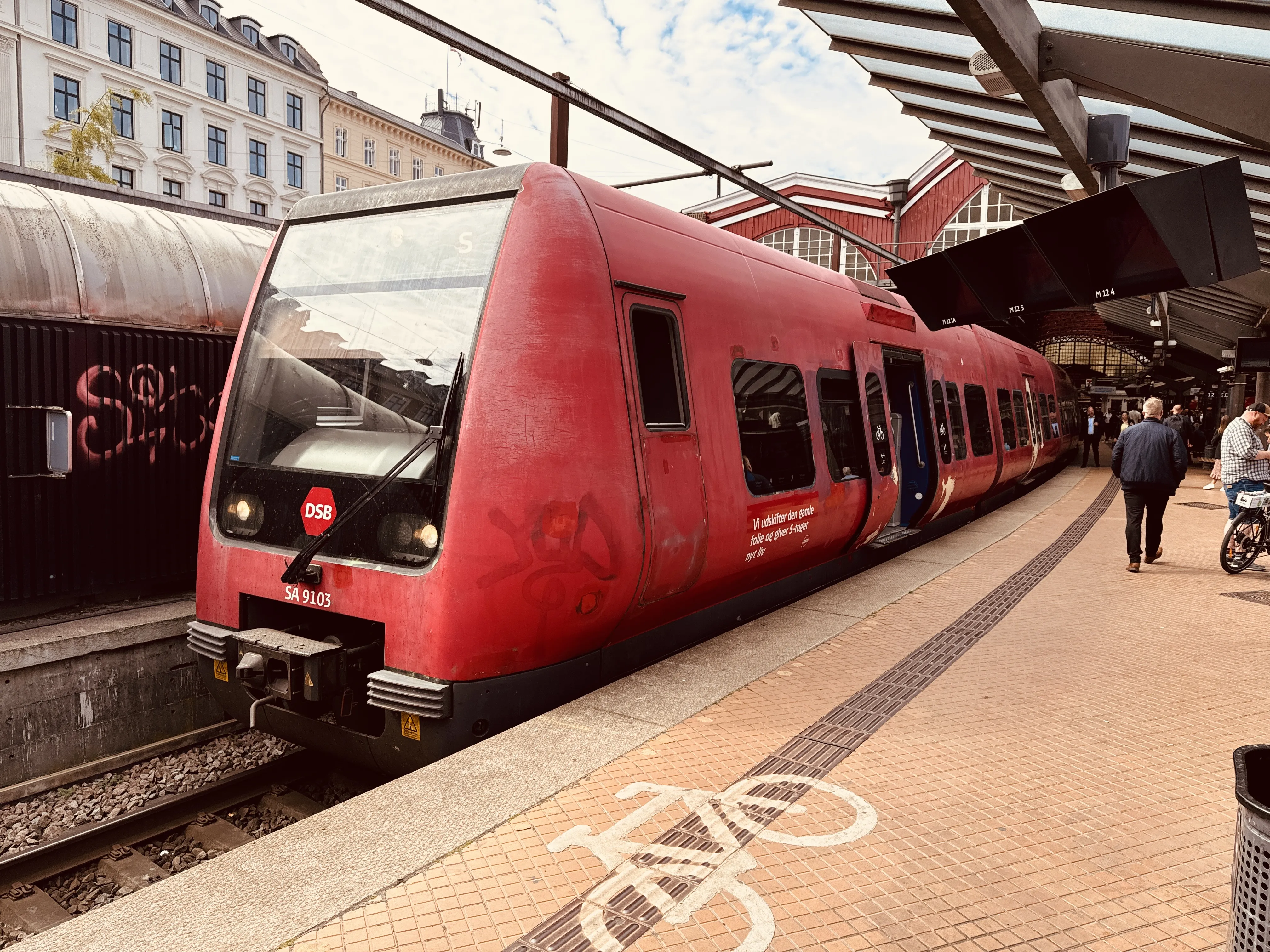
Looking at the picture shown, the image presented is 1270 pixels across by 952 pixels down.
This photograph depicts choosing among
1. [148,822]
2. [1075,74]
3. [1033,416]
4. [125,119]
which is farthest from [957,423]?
[125,119]

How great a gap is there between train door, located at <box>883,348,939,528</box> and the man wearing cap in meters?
2.99

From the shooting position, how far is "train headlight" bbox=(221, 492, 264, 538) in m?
4.71

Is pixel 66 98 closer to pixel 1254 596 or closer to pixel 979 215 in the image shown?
pixel 979 215

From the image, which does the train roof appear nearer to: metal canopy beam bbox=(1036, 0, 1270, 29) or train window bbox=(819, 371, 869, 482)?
train window bbox=(819, 371, 869, 482)

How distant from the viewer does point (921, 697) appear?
4.90 metres

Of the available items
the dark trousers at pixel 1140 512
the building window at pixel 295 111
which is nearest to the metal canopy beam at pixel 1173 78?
the dark trousers at pixel 1140 512

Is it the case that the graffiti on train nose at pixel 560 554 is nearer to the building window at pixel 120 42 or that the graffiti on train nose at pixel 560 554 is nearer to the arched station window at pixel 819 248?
the arched station window at pixel 819 248

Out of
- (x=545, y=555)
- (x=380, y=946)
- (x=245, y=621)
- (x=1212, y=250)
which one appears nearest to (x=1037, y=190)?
(x=1212, y=250)

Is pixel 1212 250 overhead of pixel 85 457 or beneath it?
overhead

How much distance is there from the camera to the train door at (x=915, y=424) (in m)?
9.94

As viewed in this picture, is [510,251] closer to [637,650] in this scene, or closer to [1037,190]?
[637,650]

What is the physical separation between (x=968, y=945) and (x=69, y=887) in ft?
12.7

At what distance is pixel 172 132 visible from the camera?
36.2 meters

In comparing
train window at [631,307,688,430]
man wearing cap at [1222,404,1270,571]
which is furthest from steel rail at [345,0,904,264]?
man wearing cap at [1222,404,1270,571]
